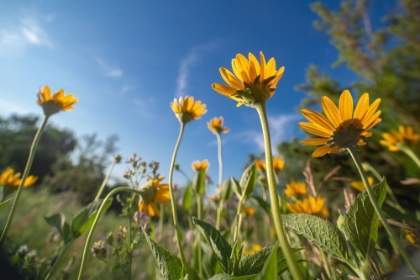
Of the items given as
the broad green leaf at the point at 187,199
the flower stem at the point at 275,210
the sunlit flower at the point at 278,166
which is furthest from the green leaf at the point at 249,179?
the sunlit flower at the point at 278,166

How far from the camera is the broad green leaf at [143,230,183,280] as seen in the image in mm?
573

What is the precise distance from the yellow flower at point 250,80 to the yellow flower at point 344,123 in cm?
13

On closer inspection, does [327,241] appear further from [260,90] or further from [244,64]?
[244,64]

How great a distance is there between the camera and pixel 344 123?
2.29 feet

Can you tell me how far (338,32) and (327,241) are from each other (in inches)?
→ 490

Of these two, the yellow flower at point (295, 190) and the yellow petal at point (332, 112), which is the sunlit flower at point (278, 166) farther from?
the yellow petal at point (332, 112)

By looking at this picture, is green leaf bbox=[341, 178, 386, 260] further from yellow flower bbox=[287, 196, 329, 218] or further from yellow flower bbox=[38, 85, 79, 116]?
yellow flower bbox=[38, 85, 79, 116]

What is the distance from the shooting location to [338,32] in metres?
10.5

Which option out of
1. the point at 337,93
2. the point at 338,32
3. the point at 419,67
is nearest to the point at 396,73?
the point at 419,67

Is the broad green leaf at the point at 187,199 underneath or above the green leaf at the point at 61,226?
above

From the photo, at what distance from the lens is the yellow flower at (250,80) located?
2.27 feet

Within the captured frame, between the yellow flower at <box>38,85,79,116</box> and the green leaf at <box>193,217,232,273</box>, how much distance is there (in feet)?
3.60

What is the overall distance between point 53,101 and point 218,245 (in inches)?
47.8

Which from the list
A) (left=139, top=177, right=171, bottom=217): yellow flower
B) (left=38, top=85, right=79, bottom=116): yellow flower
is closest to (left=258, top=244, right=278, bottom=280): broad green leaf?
(left=139, top=177, right=171, bottom=217): yellow flower
